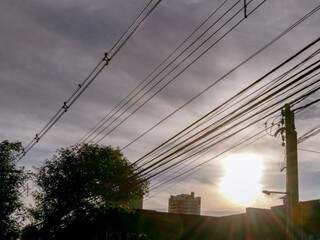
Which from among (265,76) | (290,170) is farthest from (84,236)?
(265,76)

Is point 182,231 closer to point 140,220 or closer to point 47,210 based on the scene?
point 140,220

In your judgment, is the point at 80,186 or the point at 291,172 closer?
the point at 291,172

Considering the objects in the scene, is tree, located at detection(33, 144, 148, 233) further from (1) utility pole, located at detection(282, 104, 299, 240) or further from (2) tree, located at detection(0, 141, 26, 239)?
(1) utility pole, located at detection(282, 104, 299, 240)

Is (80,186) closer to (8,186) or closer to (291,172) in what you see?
(8,186)

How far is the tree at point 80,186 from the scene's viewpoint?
48.6 metres

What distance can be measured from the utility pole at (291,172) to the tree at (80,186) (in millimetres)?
32384

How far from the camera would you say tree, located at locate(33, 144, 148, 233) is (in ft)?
159

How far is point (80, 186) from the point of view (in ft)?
167

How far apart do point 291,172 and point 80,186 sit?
39.8 metres

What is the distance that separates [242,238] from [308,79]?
74.3ft

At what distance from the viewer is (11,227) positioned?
1500 inches

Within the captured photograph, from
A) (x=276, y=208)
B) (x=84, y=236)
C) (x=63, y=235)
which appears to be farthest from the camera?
(x=63, y=235)

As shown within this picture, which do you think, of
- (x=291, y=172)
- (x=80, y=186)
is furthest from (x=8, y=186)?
(x=291, y=172)

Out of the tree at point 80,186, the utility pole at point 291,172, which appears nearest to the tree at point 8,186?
the tree at point 80,186
